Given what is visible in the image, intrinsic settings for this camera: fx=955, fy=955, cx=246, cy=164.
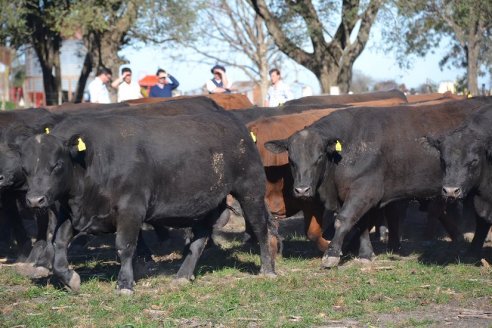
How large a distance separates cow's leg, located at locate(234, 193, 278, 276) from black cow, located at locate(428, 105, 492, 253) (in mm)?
1951

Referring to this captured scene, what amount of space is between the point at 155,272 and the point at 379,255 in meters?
2.79

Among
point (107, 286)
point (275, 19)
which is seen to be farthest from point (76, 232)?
point (275, 19)

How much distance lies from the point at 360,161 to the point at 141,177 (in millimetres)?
2841

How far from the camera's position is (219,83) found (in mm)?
19672

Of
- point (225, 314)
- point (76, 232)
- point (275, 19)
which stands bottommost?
point (225, 314)

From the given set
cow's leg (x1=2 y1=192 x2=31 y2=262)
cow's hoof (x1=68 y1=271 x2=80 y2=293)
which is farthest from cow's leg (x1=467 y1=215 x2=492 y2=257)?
cow's leg (x1=2 y1=192 x2=31 y2=262)

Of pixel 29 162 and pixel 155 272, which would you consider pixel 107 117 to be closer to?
pixel 29 162

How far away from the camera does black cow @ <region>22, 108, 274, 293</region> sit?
9047 mm

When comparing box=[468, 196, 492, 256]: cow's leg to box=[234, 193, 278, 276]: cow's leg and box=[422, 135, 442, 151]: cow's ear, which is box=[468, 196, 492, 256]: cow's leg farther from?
box=[234, 193, 278, 276]: cow's leg

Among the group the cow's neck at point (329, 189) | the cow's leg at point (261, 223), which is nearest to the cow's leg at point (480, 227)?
the cow's neck at point (329, 189)

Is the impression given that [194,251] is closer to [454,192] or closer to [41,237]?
[41,237]

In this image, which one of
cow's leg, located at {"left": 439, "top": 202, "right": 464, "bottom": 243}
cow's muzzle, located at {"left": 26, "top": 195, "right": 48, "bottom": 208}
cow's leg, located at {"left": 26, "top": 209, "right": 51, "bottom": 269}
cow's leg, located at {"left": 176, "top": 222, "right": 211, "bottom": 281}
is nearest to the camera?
cow's muzzle, located at {"left": 26, "top": 195, "right": 48, "bottom": 208}

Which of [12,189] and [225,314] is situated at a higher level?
[12,189]

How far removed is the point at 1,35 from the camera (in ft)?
101
